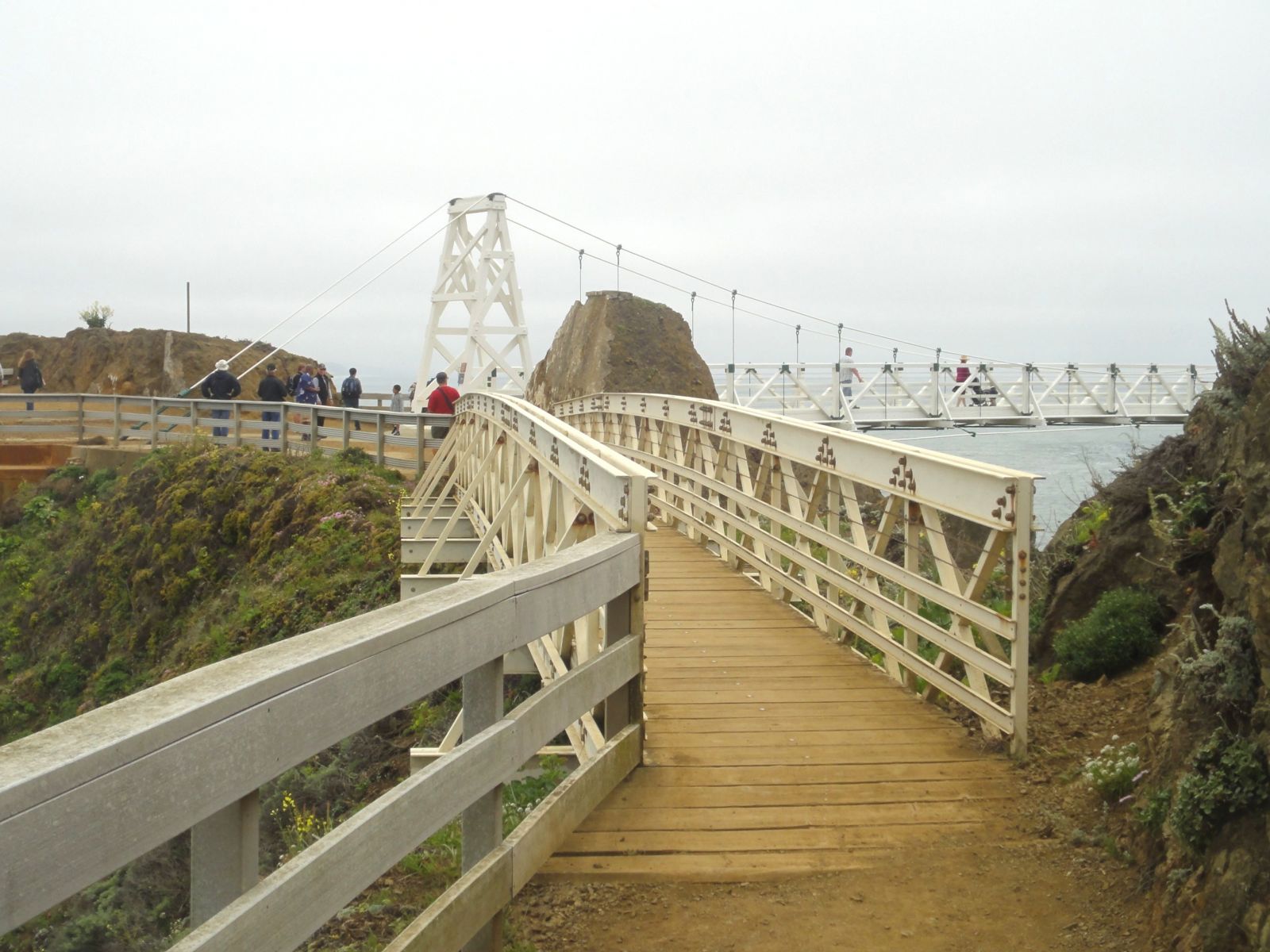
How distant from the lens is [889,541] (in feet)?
27.7

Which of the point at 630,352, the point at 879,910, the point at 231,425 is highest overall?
the point at 630,352

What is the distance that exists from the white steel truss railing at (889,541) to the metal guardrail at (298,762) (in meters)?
1.95

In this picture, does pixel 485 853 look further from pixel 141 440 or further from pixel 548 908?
pixel 141 440

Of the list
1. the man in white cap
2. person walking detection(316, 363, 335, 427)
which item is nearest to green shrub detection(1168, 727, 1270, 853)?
the man in white cap

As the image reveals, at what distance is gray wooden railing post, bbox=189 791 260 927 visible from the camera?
7.22 ft

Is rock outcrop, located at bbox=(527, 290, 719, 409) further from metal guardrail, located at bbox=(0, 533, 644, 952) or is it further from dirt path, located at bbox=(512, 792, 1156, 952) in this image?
metal guardrail, located at bbox=(0, 533, 644, 952)

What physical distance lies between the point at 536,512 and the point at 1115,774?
3962mm

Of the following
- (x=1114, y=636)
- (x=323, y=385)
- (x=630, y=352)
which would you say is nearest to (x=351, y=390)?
(x=323, y=385)

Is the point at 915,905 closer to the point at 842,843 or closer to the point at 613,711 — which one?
the point at 842,843

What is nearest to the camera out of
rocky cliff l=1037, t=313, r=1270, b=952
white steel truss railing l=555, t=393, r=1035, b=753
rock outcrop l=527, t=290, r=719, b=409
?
rocky cliff l=1037, t=313, r=1270, b=952

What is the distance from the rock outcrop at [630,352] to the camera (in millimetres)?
24484

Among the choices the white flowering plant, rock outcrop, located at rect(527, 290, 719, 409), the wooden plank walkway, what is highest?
rock outcrop, located at rect(527, 290, 719, 409)

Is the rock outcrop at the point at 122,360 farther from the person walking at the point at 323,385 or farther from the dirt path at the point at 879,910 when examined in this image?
the dirt path at the point at 879,910

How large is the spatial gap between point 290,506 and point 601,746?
16.5 metres
